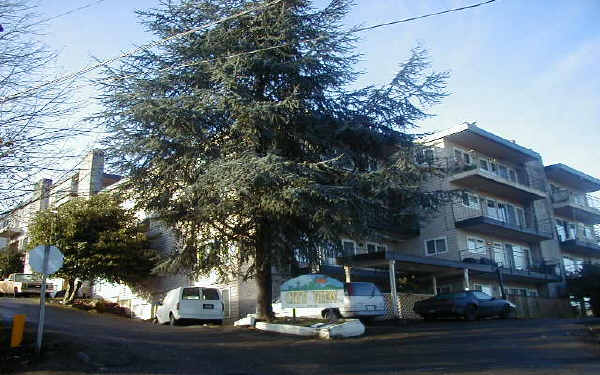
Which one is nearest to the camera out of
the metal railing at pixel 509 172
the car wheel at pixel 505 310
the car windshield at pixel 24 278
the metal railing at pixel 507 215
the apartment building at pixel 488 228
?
the car wheel at pixel 505 310

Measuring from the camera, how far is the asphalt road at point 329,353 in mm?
10930

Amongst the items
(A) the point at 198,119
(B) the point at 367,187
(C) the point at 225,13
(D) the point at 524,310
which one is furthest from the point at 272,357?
(D) the point at 524,310

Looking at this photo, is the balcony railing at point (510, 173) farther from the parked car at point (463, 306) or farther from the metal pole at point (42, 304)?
the metal pole at point (42, 304)

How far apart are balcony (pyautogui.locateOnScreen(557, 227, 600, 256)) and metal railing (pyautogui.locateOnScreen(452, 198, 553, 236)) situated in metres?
2.35

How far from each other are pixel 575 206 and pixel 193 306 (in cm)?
2951

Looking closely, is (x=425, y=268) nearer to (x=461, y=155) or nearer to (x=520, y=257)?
(x=461, y=155)

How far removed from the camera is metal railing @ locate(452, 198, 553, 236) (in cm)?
3222

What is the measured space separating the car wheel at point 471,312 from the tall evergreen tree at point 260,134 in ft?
18.7

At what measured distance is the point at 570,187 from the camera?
43.9 meters

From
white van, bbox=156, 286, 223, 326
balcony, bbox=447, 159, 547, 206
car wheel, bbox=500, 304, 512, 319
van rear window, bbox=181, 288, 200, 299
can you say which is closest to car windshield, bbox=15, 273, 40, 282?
white van, bbox=156, 286, 223, 326

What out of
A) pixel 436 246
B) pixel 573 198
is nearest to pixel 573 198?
pixel 573 198

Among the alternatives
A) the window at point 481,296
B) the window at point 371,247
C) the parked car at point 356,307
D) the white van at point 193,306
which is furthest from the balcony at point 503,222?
the white van at point 193,306

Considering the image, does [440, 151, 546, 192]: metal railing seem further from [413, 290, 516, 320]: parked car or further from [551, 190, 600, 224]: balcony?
[413, 290, 516, 320]: parked car

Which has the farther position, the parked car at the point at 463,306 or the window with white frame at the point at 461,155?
the window with white frame at the point at 461,155
